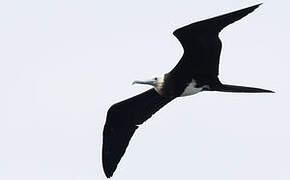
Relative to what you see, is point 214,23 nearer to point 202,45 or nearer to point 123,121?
point 202,45

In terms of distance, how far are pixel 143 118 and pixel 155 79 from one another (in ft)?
3.66

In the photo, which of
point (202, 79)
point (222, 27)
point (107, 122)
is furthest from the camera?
point (107, 122)

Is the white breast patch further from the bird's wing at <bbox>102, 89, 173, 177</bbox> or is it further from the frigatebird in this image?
the bird's wing at <bbox>102, 89, 173, 177</bbox>

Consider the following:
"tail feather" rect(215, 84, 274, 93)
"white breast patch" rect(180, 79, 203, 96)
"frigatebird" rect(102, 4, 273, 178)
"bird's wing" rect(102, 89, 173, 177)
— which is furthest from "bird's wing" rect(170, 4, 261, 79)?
"bird's wing" rect(102, 89, 173, 177)

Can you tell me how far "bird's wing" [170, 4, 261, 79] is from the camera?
1202 centimetres

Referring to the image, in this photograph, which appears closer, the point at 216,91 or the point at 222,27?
the point at 222,27

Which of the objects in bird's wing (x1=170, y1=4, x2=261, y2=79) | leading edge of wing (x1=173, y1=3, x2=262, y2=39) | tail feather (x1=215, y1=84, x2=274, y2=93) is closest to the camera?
leading edge of wing (x1=173, y1=3, x2=262, y2=39)

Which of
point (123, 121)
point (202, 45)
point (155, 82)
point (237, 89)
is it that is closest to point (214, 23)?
point (202, 45)

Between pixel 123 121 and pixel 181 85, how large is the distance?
1589 millimetres

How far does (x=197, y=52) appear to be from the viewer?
12625mm

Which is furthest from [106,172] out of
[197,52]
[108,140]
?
[197,52]

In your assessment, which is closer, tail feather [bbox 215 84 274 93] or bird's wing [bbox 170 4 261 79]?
bird's wing [bbox 170 4 261 79]

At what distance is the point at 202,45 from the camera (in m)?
12.5

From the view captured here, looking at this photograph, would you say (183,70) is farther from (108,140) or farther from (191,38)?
(108,140)
